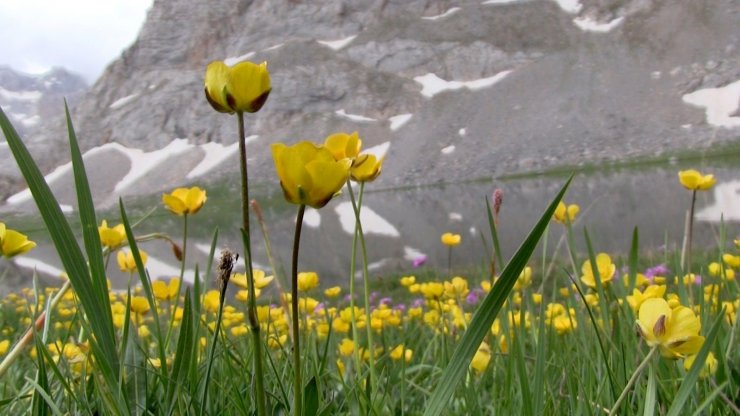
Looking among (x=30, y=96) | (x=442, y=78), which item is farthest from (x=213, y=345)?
(x=30, y=96)

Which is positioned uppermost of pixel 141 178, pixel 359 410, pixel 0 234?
pixel 0 234

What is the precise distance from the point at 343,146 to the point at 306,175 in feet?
1.03

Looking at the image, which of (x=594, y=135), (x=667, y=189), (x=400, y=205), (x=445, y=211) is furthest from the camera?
(x=594, y=135)

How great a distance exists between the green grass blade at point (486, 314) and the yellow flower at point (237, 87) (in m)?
0.38

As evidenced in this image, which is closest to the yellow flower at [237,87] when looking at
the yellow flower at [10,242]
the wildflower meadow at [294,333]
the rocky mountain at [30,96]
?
the wildflower meadow at [294,333]

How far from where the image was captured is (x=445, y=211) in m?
33.8

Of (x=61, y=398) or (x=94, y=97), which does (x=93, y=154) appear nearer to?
(x=94, y=97)

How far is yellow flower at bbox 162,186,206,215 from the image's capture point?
1329 millimetres

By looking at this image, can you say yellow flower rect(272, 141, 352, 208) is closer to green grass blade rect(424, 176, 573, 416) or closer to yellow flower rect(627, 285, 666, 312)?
green grass blade rect(424, 176, 573, 416)

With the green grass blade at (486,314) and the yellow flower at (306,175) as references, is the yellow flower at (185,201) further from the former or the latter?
the green grass blade at (486,314)

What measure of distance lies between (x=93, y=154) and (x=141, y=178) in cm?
908

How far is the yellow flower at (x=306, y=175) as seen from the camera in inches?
27.2

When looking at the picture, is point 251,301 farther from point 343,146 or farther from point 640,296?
point 640,296

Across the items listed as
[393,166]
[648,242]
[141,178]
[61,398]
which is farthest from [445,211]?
[141,178]
